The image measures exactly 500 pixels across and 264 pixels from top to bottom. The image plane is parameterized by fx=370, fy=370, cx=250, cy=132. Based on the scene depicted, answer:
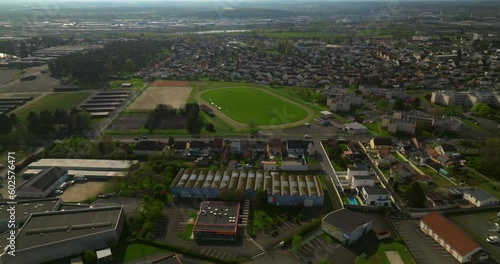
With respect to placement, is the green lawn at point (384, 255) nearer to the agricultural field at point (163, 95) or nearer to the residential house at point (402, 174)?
the residential house at point (402, 174)

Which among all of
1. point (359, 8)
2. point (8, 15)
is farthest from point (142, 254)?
point (359, 8)

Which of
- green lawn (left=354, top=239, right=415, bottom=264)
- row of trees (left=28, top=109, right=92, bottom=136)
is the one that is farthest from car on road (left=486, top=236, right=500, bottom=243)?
row of trees (left=28, top=109, right=92, bottom=136)

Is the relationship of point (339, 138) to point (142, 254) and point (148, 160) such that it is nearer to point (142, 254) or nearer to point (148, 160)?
point (148, 160)

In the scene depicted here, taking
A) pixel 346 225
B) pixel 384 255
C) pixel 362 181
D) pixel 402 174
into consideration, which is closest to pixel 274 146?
pixel 362 181

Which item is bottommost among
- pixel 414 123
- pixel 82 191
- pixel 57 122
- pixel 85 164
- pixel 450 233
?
pixel 82 191

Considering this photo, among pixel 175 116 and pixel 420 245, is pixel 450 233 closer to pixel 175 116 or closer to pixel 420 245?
pixel 420 245

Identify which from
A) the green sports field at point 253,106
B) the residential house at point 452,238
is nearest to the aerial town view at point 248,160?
the residential house at point 452,238

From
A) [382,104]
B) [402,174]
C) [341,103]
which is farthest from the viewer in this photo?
[382,104]

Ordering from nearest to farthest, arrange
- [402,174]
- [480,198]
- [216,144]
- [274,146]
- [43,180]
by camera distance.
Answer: [480,198], [43,180], [402,174], [216,144], [274,146]
